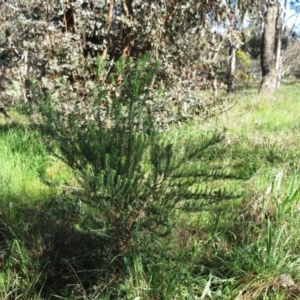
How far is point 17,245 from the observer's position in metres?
2.13

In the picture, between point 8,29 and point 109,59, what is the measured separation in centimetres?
143

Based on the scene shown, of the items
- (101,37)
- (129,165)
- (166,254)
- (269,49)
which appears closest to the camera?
(129,165)

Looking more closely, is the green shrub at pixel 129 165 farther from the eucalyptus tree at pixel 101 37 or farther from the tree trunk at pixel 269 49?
the tree trunk at pixel 269 49

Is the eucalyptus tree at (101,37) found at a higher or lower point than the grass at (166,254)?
higher

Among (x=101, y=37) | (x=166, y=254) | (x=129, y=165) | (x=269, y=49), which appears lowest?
(x=166, y=254)

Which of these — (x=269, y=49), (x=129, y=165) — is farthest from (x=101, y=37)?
(x=269, y=49)

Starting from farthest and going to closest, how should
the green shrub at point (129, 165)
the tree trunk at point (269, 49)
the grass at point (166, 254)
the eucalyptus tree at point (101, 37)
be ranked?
1. the tree trunk at point (269, 49)
2. the eucalyptus tree at point (101, 37)
3. the grass at point (166, 254)
4. the green shrub at point (129, 165)

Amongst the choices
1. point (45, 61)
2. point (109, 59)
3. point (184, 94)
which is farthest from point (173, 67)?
point (45, 61)

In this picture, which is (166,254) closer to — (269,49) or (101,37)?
(101,37)

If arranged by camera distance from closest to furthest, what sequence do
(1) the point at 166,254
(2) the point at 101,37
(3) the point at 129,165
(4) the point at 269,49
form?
1. (3) the point at 129,165
2. (1) the point at 166,254
3. (2) the point at 101,37
4. (4) the point at 269,49

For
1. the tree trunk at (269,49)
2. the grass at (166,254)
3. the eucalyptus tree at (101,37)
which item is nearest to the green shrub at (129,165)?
the grass at (166,254)

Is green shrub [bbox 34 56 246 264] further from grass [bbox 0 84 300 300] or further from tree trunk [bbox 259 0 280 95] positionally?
tree trunk [bbox 259 0 280 95]

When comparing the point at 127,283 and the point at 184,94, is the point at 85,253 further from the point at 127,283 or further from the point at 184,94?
the point at 184,94

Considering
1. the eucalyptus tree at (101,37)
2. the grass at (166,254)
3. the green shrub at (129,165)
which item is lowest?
the grass at (166,254)
